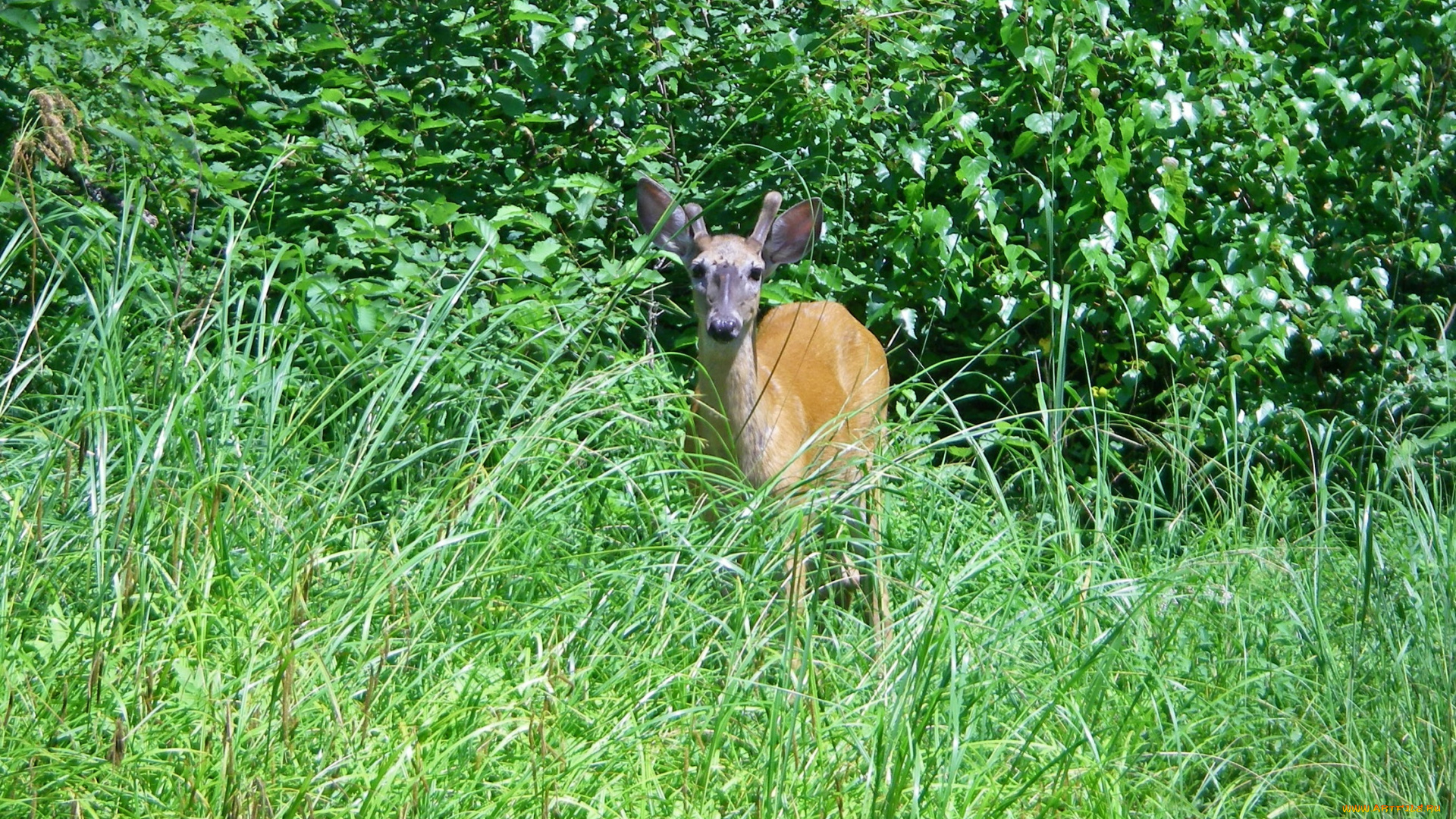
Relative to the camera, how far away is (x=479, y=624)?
3016mm

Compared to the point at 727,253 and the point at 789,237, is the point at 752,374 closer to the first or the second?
the point at 727,253

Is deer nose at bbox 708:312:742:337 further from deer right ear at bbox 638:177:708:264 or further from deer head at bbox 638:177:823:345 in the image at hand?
deer right ear at bbox 638:177:708:264

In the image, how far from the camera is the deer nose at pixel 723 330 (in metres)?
4.27

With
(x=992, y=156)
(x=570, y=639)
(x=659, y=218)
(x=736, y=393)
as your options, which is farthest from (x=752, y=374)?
(x=570, y=639)

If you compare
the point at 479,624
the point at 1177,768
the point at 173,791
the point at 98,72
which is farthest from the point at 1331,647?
the point at 98,72

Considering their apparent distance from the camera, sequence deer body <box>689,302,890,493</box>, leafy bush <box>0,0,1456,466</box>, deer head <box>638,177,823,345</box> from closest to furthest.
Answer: deer body <box>689,302,890,493</box> → deer head <box>638,177,823,345</box> → leafy bush <box>0,0,1456,466</box>

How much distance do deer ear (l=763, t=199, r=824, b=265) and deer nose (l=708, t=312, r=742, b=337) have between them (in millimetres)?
580

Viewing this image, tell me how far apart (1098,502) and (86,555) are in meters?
2.20

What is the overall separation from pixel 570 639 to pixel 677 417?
5.34 ft

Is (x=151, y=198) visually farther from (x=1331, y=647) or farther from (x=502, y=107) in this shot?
(x=1331, y=647)

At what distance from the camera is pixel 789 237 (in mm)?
4848

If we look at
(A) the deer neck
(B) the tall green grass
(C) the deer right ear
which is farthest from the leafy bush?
(B) the tall green grass

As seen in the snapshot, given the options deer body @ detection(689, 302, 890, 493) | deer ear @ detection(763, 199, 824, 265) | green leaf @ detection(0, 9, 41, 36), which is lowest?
deer body @ detection(689, 302, 890, 493)

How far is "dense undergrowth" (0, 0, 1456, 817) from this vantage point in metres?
2.64
